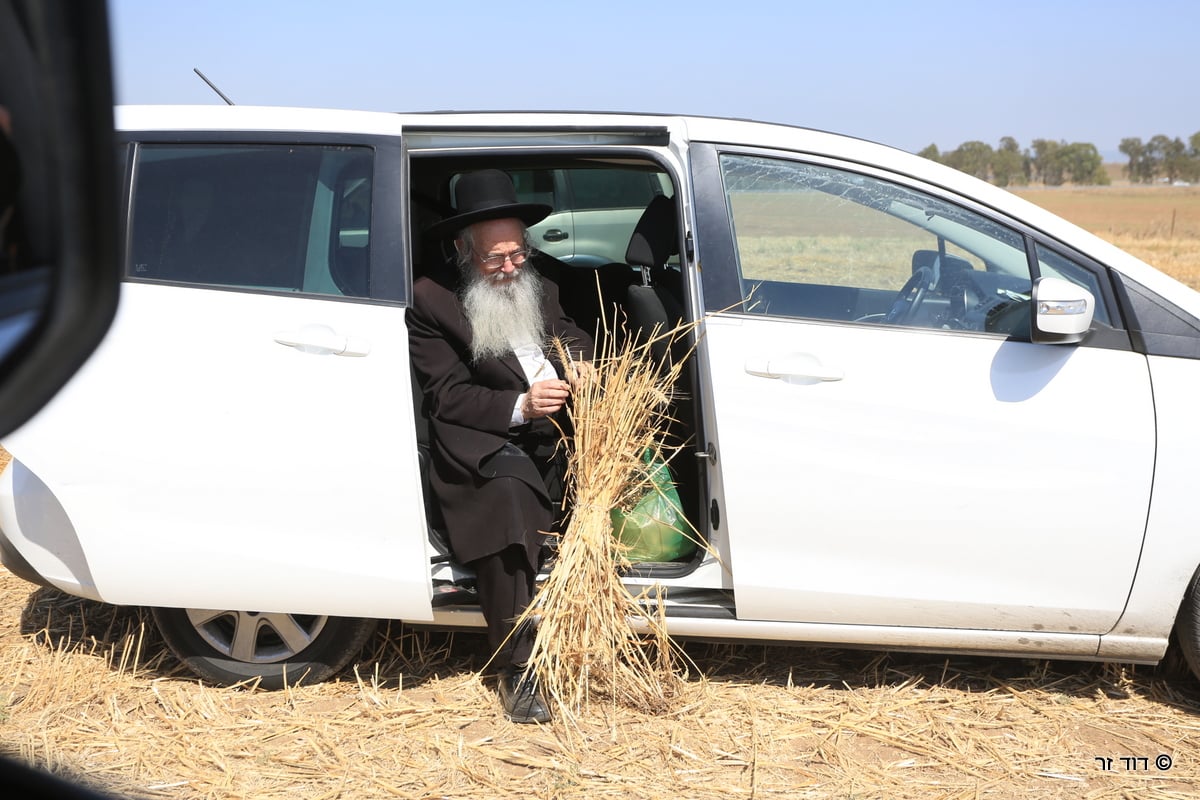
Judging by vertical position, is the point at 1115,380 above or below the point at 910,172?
below

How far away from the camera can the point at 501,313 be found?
11.6 feet

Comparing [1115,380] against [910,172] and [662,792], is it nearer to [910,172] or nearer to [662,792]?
[910,172]

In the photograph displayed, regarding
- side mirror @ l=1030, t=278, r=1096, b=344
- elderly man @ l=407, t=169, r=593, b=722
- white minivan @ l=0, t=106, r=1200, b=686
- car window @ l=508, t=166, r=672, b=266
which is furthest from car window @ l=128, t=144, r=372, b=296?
car window @ l=508, t=166, r=672, b=266

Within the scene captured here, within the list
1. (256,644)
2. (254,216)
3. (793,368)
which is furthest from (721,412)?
(256,644)

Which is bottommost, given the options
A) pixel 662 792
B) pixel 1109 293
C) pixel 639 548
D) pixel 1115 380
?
pixel 662 792

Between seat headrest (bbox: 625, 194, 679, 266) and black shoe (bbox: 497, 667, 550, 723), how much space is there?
1.39m

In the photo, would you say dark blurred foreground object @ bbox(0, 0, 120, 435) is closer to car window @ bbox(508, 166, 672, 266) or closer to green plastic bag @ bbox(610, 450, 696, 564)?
green plastic bag @ bbox(610, 450, 696, 564)

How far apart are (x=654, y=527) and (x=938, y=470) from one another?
92cm

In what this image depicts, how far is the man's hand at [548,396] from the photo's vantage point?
3316mm

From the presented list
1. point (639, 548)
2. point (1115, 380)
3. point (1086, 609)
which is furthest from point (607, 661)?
point (1115, 380)

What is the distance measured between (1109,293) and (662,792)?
191cm

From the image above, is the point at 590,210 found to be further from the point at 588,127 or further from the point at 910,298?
the point at 910,298

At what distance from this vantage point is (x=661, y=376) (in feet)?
11.3

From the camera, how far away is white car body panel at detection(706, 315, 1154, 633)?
116 inches
